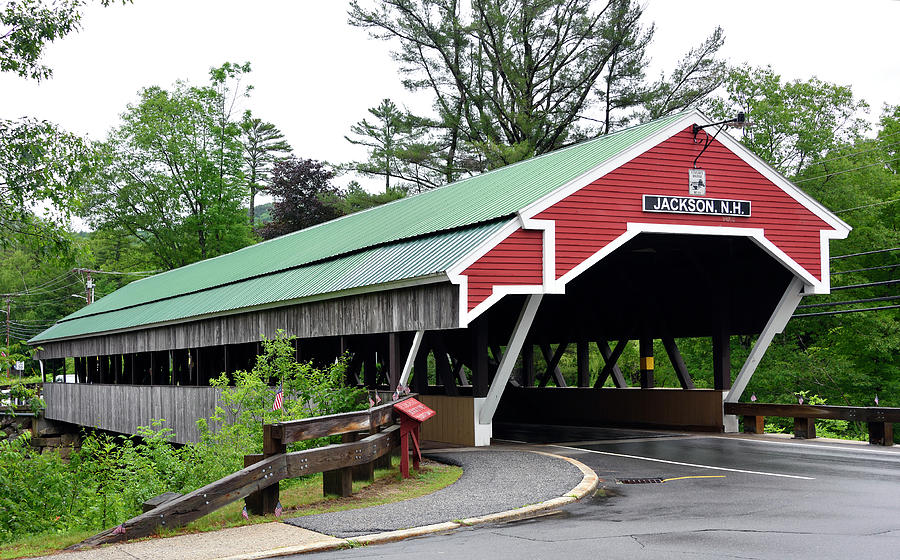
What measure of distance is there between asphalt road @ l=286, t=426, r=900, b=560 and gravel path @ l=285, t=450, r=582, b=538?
1.64ft

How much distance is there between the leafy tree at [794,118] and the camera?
138ft

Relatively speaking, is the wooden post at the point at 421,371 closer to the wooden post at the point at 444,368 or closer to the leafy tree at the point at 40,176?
the wooden post at the point at 444,368

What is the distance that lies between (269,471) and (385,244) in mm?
10831

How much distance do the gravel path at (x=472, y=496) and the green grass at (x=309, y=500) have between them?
28cm

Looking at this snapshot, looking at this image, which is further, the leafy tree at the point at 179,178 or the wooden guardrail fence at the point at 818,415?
the leafy tree at the point at 179,178

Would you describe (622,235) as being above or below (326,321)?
above

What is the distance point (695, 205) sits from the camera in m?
17.8

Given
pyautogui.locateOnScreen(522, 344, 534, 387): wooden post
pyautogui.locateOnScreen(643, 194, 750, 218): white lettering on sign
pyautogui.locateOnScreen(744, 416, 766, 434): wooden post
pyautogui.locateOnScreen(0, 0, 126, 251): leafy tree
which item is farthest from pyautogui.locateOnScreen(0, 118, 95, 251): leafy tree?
pyautogui.locateOnScreen(522, 344, 534, 387): wooden post

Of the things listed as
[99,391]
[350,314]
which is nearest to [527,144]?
[99,391]

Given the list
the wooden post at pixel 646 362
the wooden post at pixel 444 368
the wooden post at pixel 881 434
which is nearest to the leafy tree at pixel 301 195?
the wooden post at pixel 646 362

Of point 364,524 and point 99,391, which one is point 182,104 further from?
point 364,524

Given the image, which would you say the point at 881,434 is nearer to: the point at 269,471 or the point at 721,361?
the point at 721,361

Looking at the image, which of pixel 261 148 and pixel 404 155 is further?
pixel 261 148

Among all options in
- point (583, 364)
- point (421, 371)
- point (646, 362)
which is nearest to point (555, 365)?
point (583, 364)
